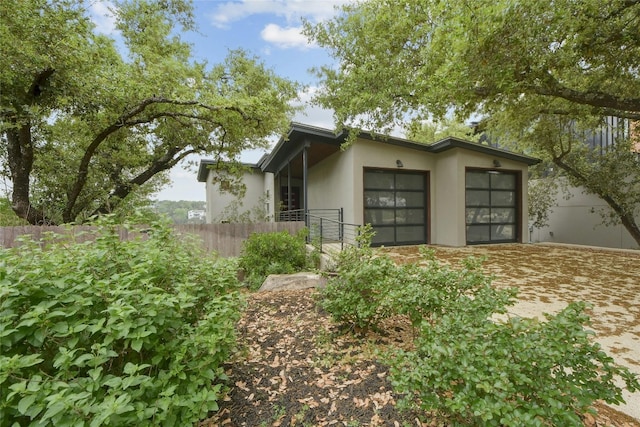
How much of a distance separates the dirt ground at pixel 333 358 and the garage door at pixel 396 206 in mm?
4197

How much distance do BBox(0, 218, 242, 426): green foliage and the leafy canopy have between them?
5160 mm

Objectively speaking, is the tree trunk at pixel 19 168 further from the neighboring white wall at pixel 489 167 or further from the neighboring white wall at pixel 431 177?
the neighboring white wall at pixel 489 167

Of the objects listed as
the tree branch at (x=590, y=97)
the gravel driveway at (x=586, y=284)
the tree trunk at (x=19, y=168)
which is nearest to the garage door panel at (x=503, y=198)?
the gravel driveway at (x=586, y=284)

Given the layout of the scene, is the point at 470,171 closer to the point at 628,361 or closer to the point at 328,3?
the point at 328,3

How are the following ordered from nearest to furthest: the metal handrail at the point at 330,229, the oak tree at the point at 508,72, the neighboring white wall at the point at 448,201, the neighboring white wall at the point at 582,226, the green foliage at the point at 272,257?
the oak tree at the point at 508,72 → the green foliage at the point at 272,257 → the metal handrail at the point at 330,229 → the neighboring white wall at the point at 448,201 → the neighboring white wall at the point at 582,226

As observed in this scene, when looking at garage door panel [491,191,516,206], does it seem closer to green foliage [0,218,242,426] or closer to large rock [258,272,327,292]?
large rock [258,272,327,292]

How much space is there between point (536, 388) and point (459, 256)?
6.47 meters

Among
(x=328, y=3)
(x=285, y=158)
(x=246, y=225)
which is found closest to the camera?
(x=246, y=225)

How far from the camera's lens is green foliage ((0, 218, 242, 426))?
1.22 metres

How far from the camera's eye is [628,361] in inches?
100

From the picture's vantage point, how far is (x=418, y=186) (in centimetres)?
949

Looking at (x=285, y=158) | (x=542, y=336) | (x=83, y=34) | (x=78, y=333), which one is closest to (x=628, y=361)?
(x=542, y=336)

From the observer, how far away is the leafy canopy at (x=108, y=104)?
502 centimetres

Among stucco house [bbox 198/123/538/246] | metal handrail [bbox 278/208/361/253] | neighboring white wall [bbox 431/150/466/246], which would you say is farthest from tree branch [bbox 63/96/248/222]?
neighboring white wall [bbox 431/150/466/246]
